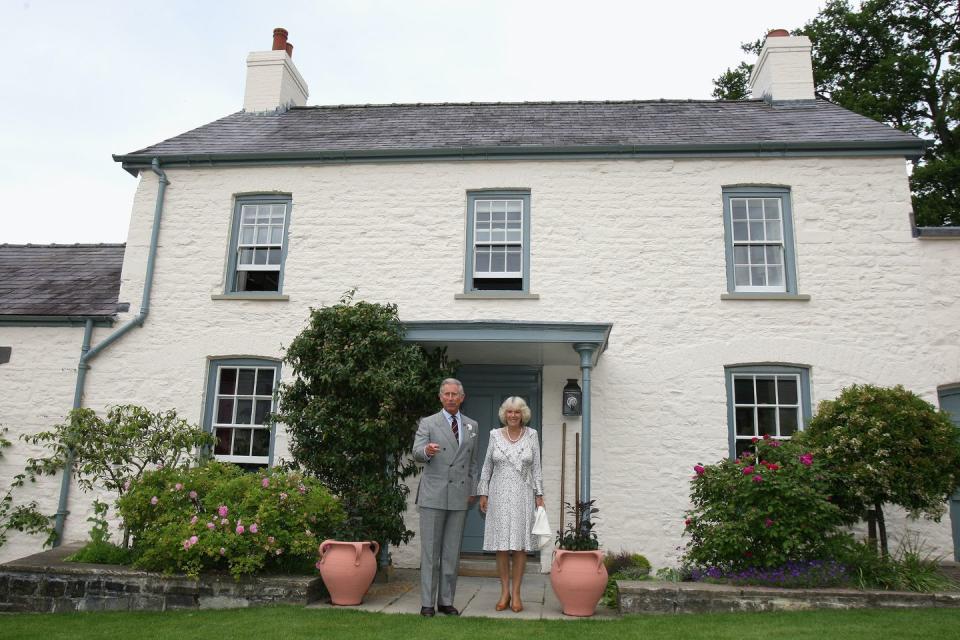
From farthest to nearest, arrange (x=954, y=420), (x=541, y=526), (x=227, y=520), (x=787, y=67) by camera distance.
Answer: (x=787, y=67) → (x=954, y=420) → (x=227, y=520) → (x=541, y=526)

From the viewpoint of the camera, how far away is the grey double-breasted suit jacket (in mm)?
6285

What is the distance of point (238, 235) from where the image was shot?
10578 millimetres

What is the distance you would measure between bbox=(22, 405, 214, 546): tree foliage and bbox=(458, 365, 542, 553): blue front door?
11.3ft

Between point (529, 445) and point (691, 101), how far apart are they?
828 centimetres

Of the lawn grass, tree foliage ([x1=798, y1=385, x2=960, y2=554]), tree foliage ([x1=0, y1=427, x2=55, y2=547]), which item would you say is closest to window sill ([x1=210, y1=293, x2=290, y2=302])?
tree foliage ([x1=0, y1=427, x2=55, y2=547])

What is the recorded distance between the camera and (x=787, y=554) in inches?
264

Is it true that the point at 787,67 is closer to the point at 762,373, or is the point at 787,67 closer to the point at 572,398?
the point at 762,373

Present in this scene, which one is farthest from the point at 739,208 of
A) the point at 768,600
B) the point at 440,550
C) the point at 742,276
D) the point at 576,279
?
the point at 440,550

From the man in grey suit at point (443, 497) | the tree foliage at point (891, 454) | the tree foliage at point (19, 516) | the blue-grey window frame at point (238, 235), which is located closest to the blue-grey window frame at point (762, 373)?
the tree foliage at point (891, 454)

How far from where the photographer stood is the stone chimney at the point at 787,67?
38.5 feet

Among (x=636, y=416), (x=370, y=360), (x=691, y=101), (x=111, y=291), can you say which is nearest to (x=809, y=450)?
(x=636, y=416)

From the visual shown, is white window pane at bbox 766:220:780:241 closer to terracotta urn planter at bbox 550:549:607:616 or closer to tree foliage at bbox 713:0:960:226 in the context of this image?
terracotta urn planter at bbox 550:549:607:616

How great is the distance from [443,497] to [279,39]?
9.74 m

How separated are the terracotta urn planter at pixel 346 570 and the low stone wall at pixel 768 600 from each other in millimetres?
2378
